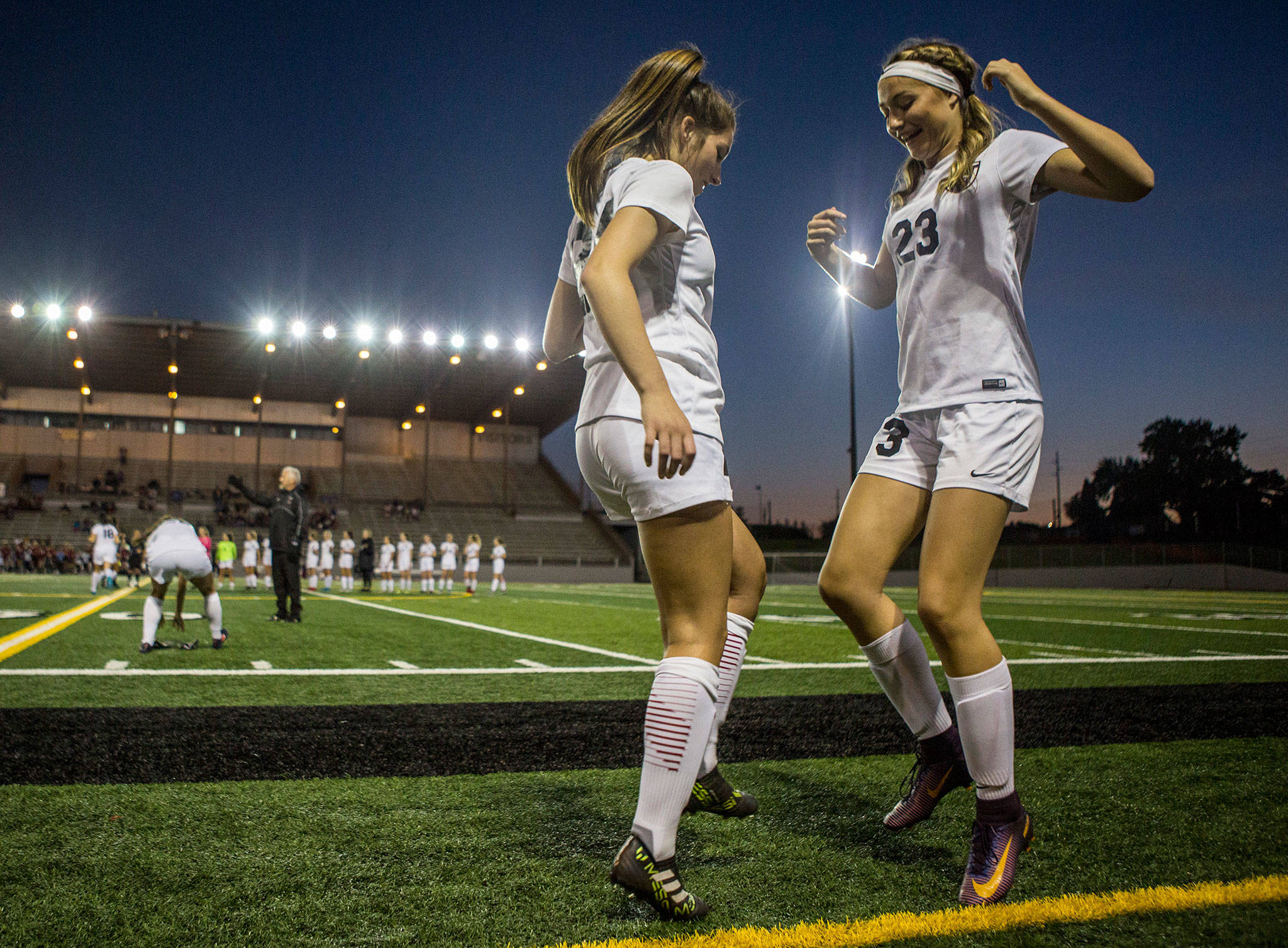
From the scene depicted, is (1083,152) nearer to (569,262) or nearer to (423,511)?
(569,262)

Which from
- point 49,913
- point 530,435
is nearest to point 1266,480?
point 530,435

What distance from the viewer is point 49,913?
6.73ft

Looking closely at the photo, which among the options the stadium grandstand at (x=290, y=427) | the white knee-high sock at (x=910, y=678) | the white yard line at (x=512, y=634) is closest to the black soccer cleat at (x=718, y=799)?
the white knee-high sock at (x=910, y=678)

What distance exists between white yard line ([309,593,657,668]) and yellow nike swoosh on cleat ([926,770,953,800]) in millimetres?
4692

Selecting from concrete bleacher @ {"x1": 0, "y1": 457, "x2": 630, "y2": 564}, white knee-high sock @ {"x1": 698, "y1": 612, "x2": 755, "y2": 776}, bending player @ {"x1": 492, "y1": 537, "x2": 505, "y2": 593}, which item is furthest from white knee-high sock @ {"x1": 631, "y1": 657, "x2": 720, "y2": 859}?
concrete bleacher @ {"x1": 0, "y1": 457, "x2": 630, "y2": 564}

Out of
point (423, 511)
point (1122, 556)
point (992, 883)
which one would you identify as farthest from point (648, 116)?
point (423, 511)

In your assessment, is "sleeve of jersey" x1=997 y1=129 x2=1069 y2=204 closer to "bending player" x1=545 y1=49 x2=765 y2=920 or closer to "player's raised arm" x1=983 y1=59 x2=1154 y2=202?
"player's raised arm" x1=983 y1=59 x2=1154 y2=202

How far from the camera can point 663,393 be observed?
1920mm

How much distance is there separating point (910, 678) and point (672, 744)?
0.95 meters

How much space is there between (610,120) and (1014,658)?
266 inches

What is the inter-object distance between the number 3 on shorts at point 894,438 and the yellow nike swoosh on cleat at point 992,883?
1107 millimetres

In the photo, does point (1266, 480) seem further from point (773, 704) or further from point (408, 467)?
point (773, 704)

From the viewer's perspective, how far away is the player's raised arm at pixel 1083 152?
2.17m

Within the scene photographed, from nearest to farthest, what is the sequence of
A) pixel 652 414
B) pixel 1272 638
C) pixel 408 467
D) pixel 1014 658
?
pixel 652 414, pixel 1014 658, pixel 1272 638, pixel 408 467
